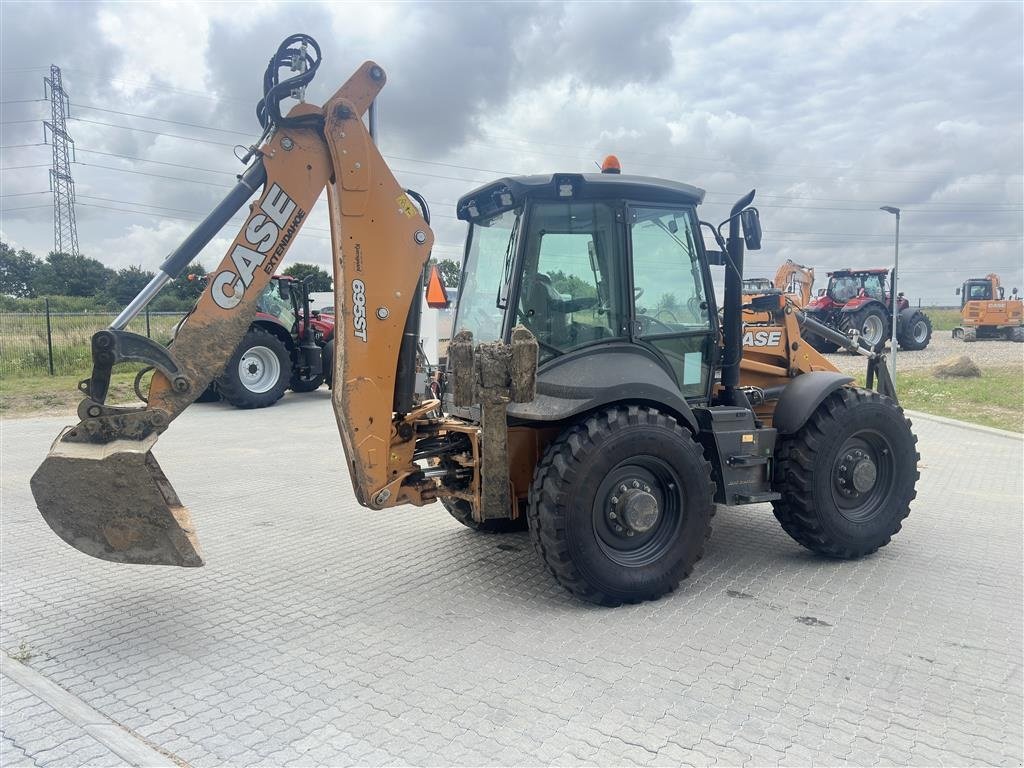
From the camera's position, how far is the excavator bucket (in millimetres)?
3438

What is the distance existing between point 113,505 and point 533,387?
2139 millimetres

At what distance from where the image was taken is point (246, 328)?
3898 millimetres

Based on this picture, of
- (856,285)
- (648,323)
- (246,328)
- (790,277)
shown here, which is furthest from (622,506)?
(856,285)

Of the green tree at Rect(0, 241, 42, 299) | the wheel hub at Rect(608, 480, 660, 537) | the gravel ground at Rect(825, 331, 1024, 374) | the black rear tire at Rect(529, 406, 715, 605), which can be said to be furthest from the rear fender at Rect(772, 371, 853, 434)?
the green tree at Rect(0, 241, 42, 299)

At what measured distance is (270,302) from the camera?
14000 millimetres

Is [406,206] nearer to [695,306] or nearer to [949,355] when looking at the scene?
[695,306]

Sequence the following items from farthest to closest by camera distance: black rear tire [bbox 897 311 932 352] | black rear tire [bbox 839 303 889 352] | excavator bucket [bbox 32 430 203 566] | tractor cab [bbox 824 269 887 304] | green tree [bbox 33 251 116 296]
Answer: green tree [bbox 33 251 116 296] < black rear tire [bbox 897 311 932 352] < tractor cab [bbox 824 269 887 304] < black rear tire [bbox 839 303 889 352] < excavator bucket [bbox 32 430 203 566]

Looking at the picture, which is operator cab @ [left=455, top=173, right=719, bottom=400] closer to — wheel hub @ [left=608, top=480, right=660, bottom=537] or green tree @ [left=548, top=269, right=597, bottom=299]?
green tree @ [left=548, top=269, right=597, bottom=299]

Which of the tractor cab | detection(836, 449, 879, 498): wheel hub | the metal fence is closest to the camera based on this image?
detection(836, 449, 879, 498): wheel hub

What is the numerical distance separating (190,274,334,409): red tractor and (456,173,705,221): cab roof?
348 inches

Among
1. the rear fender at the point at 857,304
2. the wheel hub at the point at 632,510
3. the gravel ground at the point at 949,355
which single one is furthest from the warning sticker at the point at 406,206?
the rear fender at the point at 857,304

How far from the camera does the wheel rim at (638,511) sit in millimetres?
4055

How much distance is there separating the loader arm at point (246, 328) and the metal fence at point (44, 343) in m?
14.2

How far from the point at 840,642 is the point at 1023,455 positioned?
7.08 m
